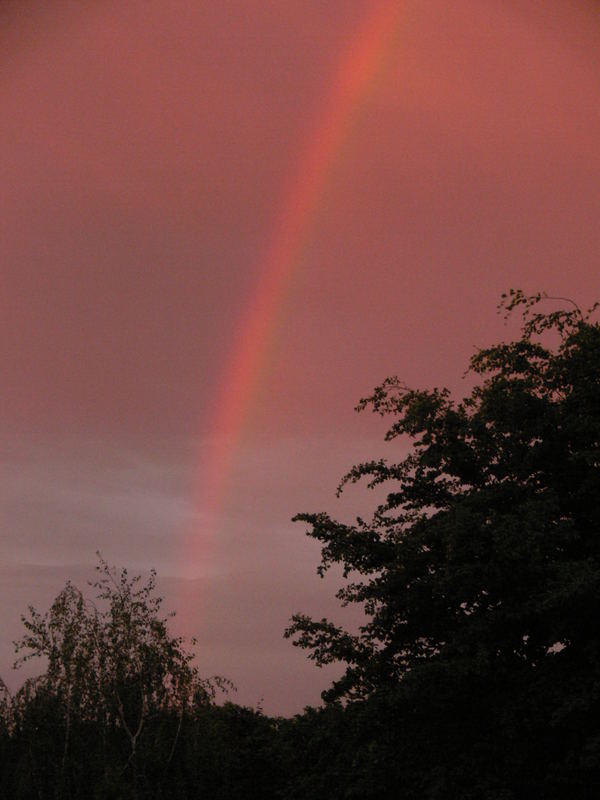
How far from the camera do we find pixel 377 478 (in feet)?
91.6

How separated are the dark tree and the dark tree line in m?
0.06

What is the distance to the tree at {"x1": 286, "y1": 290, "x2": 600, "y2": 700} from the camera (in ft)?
74.1

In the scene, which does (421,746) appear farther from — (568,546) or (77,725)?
(77,725)

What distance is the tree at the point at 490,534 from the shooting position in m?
22.6

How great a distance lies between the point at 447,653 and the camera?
23438 mm

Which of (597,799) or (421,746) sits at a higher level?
(421,746)

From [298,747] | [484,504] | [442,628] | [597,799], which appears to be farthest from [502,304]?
[298,747]

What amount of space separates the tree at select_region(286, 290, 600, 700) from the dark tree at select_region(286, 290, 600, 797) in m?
0.05

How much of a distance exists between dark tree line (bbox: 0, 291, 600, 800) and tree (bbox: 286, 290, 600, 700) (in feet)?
0.20

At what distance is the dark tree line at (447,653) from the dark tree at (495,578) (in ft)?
0.20

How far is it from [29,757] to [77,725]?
305 centimetres

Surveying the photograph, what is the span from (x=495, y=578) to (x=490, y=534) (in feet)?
3.85

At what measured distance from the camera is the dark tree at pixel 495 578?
22.4 m

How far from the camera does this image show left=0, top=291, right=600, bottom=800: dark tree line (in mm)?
22578
